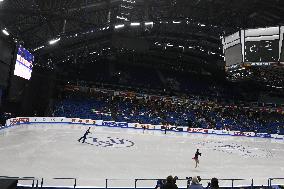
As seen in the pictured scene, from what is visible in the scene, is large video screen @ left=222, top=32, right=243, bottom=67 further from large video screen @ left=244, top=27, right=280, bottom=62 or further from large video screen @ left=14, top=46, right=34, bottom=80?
large video screen @ left=14, top=46, right=34, bottom=80

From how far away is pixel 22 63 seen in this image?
21.0m

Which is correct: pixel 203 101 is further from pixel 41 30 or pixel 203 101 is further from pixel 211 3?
pixel 41 30

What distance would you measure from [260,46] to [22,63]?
15.2 meters

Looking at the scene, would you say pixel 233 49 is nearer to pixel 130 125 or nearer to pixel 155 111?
pixel 130 125

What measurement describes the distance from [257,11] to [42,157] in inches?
882

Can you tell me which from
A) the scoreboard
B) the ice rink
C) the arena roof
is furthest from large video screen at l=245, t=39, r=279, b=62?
the arena roof

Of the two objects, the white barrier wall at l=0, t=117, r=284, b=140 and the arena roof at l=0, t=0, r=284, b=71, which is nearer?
the arena roof at l=0, t=0, r=284, b=71

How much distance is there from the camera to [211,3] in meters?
28.2

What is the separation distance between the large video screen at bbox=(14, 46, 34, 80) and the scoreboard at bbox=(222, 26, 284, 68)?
1338 cm

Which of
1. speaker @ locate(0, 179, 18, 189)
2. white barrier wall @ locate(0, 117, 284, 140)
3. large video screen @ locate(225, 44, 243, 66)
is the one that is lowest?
speaker @ locate(0, 179, 18, 189)

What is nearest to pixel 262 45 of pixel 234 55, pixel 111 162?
pixel 234 55

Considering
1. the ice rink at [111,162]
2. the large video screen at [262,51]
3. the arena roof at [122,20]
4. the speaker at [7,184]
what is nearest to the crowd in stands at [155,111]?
the arena roof at [122,20]

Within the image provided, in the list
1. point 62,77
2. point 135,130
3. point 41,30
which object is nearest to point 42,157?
point 41,30

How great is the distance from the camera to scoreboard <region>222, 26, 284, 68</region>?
47.5 feet
